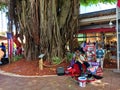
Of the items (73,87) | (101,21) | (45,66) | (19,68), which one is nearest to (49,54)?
(45,66)

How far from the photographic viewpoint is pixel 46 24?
531 inches

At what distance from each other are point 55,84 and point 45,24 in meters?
4.74

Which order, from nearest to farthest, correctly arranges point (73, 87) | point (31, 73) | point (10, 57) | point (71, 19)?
1. point (73, 87)
2. point (31, 73)
3. point (71, 19)
4. point (10, 57)

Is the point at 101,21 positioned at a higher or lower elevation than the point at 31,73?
higher

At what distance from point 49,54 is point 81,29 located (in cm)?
701

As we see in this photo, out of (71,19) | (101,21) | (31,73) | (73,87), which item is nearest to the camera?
(73,87)

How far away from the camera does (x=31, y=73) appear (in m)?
12.4

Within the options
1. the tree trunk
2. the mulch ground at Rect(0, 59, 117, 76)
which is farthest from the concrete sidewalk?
the tree trunk

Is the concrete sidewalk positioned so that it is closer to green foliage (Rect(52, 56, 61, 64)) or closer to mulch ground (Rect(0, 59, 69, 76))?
mulch ground (Rect(0, 59, 69, 76))

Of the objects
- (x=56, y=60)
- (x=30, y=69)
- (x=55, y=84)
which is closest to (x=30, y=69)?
(x=30, y=69)

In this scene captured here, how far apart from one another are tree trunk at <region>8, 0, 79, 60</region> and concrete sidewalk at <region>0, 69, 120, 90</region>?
3.37 m

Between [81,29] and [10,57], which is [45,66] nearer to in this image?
[10,57]

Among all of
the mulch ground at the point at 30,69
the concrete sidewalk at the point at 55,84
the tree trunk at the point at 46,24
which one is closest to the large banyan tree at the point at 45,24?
the tree trunk at the point at 46,24

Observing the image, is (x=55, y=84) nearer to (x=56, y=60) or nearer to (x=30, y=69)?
(x=30, y=69)
